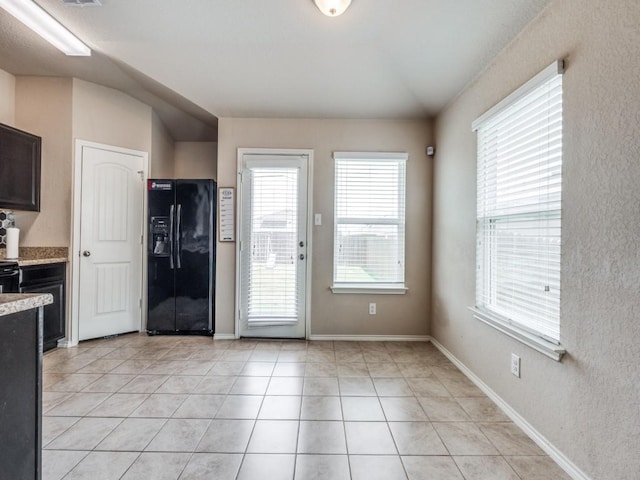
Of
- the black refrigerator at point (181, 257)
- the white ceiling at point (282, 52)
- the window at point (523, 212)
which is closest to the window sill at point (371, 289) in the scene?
the window at point (523, 212)

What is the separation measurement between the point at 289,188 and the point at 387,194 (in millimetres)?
1086

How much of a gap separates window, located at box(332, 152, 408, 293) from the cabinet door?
2780mm

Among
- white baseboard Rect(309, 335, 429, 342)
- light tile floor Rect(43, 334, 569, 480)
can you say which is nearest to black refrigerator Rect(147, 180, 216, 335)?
light tile floor Rect(43, 334, 569, 480)

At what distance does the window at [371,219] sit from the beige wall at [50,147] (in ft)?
9.24

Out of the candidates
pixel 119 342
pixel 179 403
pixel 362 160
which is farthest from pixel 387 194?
pixel 119 342

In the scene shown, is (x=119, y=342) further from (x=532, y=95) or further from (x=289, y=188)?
(x=532, y=95)

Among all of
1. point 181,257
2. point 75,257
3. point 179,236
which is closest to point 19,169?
point 75,257

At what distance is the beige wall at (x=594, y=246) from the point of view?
1.28 metres

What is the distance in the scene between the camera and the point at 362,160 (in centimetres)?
350

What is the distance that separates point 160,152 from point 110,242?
4.31 feet

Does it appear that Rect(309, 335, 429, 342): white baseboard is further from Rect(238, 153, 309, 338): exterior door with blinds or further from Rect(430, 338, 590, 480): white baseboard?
Rect(430, 338, 590, 480): white baseboard

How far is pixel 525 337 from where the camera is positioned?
1.86m

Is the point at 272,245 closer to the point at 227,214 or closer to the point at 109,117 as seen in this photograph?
the point at 227,214

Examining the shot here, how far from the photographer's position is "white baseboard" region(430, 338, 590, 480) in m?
1.53
